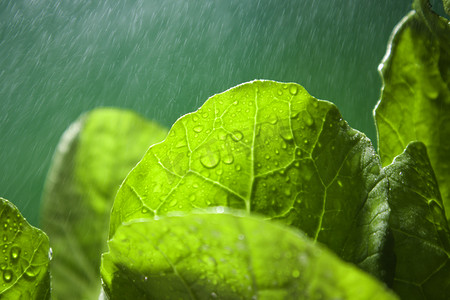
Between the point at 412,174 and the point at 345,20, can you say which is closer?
the point at 412,174

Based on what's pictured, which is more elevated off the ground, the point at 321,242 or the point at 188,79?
the point at 321,242

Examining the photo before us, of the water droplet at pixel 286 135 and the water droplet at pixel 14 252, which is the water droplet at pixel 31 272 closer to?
the water droplet at pixel 14 252

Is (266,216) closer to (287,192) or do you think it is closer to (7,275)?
(287,192)

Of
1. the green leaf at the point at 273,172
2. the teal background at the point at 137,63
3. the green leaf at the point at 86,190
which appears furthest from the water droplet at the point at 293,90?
the teal background at the point at 137,63

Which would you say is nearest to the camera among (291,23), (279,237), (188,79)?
(279,237)

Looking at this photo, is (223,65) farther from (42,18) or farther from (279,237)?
(279,237)

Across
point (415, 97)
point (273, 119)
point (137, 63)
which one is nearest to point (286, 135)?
point (273, 119)

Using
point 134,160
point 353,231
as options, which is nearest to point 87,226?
point 134,160
